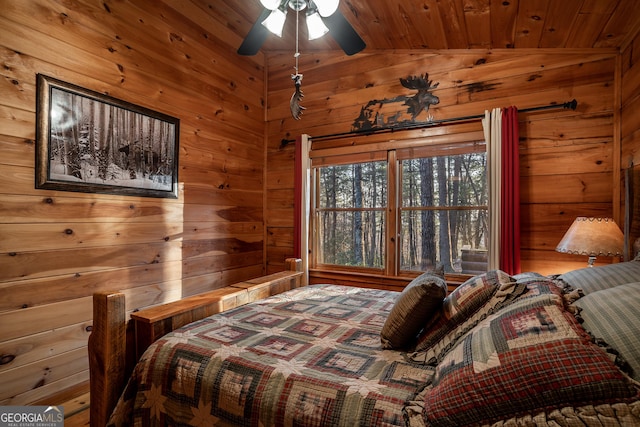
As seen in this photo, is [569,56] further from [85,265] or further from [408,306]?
[85,265]

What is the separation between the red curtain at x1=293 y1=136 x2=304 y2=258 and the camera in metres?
3.57

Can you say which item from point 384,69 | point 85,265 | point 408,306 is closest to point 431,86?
point 384,69

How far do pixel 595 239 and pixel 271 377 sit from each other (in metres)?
2.17

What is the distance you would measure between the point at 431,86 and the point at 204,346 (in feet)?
9.68

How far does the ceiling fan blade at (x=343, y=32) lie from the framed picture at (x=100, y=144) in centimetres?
170

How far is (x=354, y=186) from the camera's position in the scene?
3516 millimetres

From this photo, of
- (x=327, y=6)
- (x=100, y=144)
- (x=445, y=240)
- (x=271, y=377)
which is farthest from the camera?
(x=445, y=240)

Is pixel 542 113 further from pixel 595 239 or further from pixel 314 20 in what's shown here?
pixel 314 20

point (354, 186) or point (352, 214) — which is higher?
point (354, 186)

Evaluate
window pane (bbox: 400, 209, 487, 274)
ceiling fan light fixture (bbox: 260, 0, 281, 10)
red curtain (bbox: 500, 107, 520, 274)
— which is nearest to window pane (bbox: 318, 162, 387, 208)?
window pane (bbox: 400, 209, 487, 274)

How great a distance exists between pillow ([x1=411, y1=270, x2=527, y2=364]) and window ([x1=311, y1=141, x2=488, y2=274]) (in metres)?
1.61

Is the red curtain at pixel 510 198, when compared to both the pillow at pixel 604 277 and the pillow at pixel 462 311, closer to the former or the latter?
the pillow at pixel 604 277

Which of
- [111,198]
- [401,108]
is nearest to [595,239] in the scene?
[401,108]

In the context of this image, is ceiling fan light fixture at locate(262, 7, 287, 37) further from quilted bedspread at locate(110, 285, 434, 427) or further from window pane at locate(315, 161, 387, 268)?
window pane at locate(315, 161, 387, 268)
